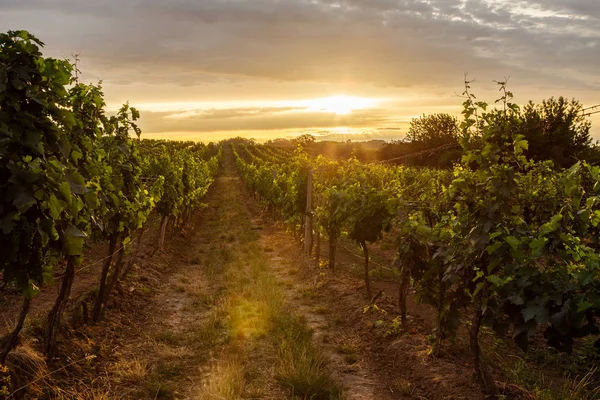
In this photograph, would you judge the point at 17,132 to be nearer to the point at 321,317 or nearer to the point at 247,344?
the point at 247,344

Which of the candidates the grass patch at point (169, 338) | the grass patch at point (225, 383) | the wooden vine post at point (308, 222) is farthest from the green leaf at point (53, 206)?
the wooden vine post at point (308, 222)

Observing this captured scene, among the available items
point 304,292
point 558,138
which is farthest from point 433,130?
point 304,292

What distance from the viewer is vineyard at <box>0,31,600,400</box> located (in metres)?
4.21

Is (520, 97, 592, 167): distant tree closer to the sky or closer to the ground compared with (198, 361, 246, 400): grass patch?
closer to the sky

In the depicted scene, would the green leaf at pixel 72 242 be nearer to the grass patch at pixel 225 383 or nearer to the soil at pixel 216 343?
the soil at pixel 216 343

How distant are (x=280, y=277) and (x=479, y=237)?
8423mm

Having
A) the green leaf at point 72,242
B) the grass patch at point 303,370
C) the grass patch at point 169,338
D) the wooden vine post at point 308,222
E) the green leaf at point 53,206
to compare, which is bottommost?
the grass patch at point 169,338

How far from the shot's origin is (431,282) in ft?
24.3

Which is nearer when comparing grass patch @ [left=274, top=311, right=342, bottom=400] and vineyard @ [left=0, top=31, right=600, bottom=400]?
vineyard @ [left=0, top=31, right=600, bottom=400]

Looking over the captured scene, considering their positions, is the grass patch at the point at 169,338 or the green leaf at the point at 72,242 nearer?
the green leaf at the point at 72,242

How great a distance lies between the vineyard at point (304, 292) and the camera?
4211 mm

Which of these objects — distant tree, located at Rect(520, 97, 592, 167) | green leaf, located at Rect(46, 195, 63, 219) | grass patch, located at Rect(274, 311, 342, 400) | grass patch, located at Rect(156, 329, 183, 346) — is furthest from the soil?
distant tree, located at Rect(520, 97, 592, 167)

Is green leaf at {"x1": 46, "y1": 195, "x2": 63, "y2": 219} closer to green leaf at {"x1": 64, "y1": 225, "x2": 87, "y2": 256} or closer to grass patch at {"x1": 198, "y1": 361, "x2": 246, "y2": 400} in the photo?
green leaf at {"x1": 64, "y1": 225, "x2": 87, "y2": 256}

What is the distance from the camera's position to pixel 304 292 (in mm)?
11055
